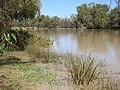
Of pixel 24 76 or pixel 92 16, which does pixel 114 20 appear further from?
pixel 24 76

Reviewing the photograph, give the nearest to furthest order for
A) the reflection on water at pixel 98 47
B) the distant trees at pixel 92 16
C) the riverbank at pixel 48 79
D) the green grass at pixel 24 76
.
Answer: the riverbank at pixel 48 79 → the green grass at pixel 24 76 → the reflection on water at pixel 98 47 → the distant trees at pixel 92 16

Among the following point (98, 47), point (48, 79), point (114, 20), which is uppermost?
point (114, 20)

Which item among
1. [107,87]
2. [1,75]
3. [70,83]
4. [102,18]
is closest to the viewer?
[107,87]

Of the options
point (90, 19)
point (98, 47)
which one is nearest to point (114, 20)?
point (90, 19)

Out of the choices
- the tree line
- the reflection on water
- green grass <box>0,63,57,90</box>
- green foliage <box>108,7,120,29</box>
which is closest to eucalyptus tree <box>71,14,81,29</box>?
the tree line

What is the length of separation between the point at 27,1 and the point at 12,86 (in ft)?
35.5

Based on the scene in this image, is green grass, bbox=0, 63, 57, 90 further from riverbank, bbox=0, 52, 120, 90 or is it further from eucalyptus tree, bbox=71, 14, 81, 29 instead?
eucalyptus tree, bbox=71, 14, 81, 29

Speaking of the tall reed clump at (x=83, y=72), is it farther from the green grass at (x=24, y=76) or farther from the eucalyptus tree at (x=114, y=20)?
the eucalyptus tree at (x=114, y=20)

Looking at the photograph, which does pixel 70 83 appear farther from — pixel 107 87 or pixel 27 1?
pixel 27 1

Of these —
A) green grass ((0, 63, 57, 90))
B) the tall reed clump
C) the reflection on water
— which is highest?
the tall reed clump

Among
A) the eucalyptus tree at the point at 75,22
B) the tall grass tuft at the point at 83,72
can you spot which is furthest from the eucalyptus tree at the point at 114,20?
the tall grass tuft at the point at 83,72

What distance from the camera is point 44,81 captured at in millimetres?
8750

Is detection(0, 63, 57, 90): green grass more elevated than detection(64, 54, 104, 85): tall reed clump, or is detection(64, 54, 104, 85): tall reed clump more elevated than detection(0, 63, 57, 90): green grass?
detection(64, 54, 104, 85): tall reed clump

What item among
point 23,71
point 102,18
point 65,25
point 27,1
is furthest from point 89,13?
point 23,71
